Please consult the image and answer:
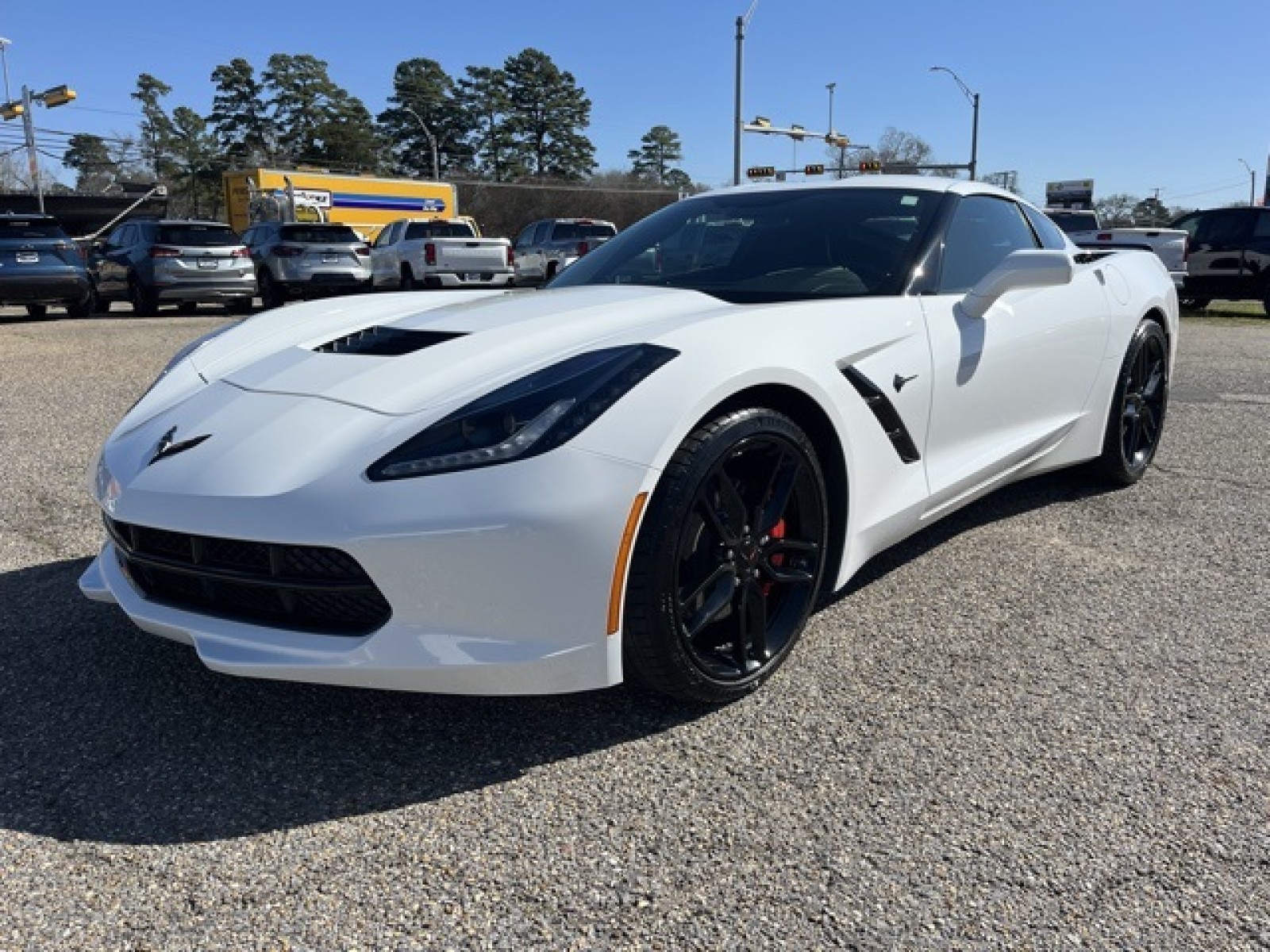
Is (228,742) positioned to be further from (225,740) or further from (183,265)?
(183,265)

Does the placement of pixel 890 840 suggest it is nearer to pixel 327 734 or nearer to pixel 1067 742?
pixel 1067 742

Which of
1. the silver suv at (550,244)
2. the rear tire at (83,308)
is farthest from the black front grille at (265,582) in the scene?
Result: the silver suv at (550,244)

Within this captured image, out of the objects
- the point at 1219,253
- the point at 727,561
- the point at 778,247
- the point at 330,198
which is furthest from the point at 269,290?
the point at 727,561

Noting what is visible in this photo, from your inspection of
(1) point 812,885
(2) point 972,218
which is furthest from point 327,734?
(2) point 972,218

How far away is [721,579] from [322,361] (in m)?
1.24

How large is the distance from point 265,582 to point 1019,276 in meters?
2.43

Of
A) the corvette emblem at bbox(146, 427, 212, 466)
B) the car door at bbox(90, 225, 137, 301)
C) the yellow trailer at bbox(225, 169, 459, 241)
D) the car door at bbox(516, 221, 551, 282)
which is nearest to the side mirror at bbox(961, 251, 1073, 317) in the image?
the corvette emblem at bbox(146, 427, 212, 466)

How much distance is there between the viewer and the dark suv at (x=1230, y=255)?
50.6ft

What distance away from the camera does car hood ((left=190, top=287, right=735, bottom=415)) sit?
2332mm

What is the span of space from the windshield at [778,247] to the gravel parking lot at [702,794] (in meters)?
1.02

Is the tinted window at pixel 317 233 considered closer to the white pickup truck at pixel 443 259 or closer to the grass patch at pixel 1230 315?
the white pickup truck at pixel 443 259

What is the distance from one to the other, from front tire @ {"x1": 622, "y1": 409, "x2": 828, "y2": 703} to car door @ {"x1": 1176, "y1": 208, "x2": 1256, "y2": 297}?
16.3m

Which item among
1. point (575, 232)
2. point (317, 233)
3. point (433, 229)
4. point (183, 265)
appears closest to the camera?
point (183, 265)

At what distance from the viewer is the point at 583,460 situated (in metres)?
2.05
